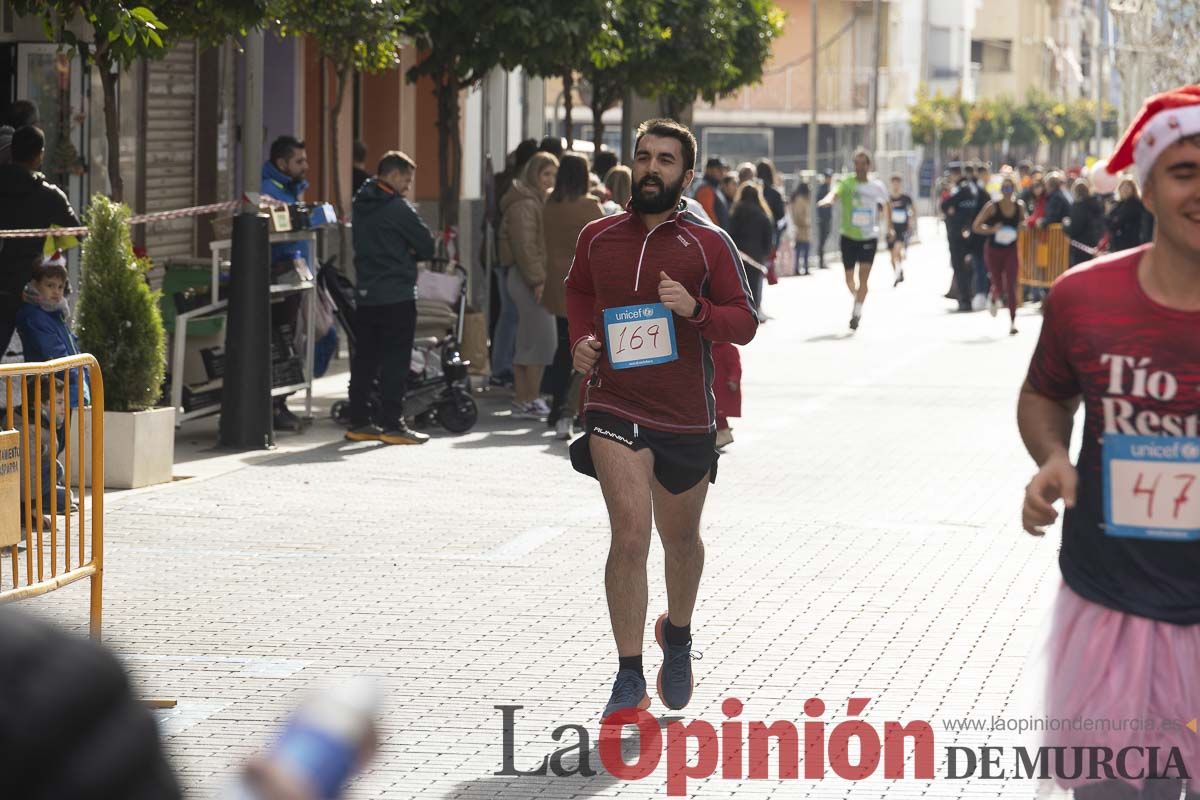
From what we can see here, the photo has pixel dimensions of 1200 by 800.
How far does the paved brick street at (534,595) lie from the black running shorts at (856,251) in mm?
9899

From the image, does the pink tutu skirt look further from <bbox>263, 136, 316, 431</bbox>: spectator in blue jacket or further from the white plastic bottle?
<bbox>263, 136, 316, 431</bbox>: spectator in blue jacket

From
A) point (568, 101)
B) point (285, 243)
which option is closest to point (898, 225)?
point (568, 101)

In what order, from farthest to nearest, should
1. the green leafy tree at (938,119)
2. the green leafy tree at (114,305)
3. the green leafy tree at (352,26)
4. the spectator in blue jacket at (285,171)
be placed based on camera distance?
the green leafy tree at (938,119), the spectator in blue jacket at (285,171), the green leafy tree at (352,26), the green leafy tree at (114,305)

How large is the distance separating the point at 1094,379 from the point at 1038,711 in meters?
0.60

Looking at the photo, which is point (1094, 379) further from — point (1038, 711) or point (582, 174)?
point (582, 174)

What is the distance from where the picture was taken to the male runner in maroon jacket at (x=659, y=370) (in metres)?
6.40

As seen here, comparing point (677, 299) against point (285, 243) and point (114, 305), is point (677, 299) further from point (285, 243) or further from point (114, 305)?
point (285, 243)

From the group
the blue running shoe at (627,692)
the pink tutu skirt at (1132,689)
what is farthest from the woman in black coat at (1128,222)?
the pink tutu skirt at (1132,689)

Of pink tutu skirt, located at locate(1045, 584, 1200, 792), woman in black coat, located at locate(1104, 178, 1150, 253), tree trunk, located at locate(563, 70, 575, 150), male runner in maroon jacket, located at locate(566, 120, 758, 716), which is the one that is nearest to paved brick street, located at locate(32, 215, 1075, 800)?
male runner in maroon jacket, located at locate(566, 120, 758, 716)

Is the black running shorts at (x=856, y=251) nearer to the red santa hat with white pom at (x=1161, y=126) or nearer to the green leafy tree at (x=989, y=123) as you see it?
the red santa hat with white pom at (x=1161, y=126)

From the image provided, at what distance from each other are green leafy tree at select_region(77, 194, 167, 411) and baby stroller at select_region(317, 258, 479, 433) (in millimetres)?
2663

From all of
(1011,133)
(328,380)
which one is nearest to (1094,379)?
(328,380)

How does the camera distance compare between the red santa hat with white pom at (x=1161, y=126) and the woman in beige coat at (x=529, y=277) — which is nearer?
the red santa hat with white pom at (x=1161, y=126)

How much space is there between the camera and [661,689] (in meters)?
6.46
